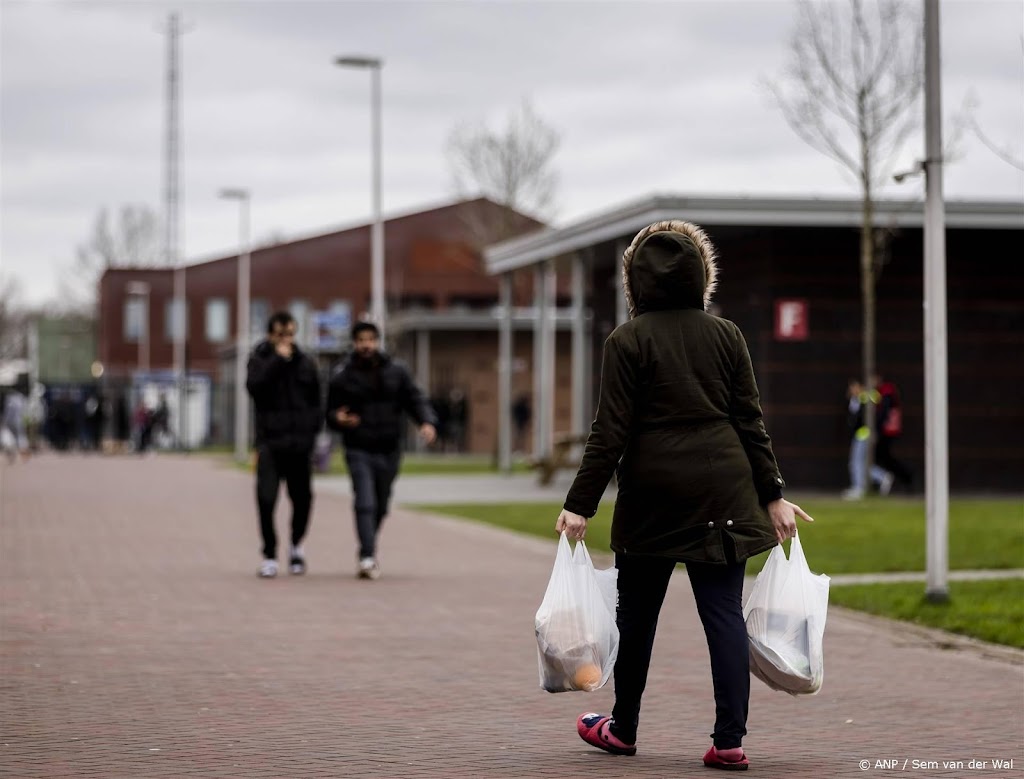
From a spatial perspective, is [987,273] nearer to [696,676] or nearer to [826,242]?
[826,242]

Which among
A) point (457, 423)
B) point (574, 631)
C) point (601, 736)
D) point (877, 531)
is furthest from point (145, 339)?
point (574, 631)

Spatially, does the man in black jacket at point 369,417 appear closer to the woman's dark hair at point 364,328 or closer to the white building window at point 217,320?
the woman's dark hair at point 364,328

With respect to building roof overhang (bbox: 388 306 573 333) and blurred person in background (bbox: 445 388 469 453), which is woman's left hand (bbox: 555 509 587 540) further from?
building roof overhang (bbox: 388 306 573 333)

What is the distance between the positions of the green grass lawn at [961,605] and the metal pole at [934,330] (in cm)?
24

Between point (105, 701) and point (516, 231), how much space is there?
144 ft

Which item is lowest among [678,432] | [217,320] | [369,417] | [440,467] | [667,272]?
[440,467]

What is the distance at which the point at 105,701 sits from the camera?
7480mm

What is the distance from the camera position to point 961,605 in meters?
11.2

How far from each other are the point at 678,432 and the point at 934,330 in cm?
577

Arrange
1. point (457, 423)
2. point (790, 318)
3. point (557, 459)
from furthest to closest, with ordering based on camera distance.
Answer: point (457, 423) → point (557, 459) → point (790, 318)

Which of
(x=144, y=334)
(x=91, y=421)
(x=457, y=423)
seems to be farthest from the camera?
(x=144, y=334)

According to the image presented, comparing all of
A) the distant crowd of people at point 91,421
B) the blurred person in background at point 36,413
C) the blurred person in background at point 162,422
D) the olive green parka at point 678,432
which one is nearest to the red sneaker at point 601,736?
the olive green parka at point 678,432

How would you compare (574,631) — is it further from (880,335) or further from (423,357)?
(423,357)

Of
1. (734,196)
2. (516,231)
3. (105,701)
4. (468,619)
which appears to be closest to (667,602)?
(468,619)
